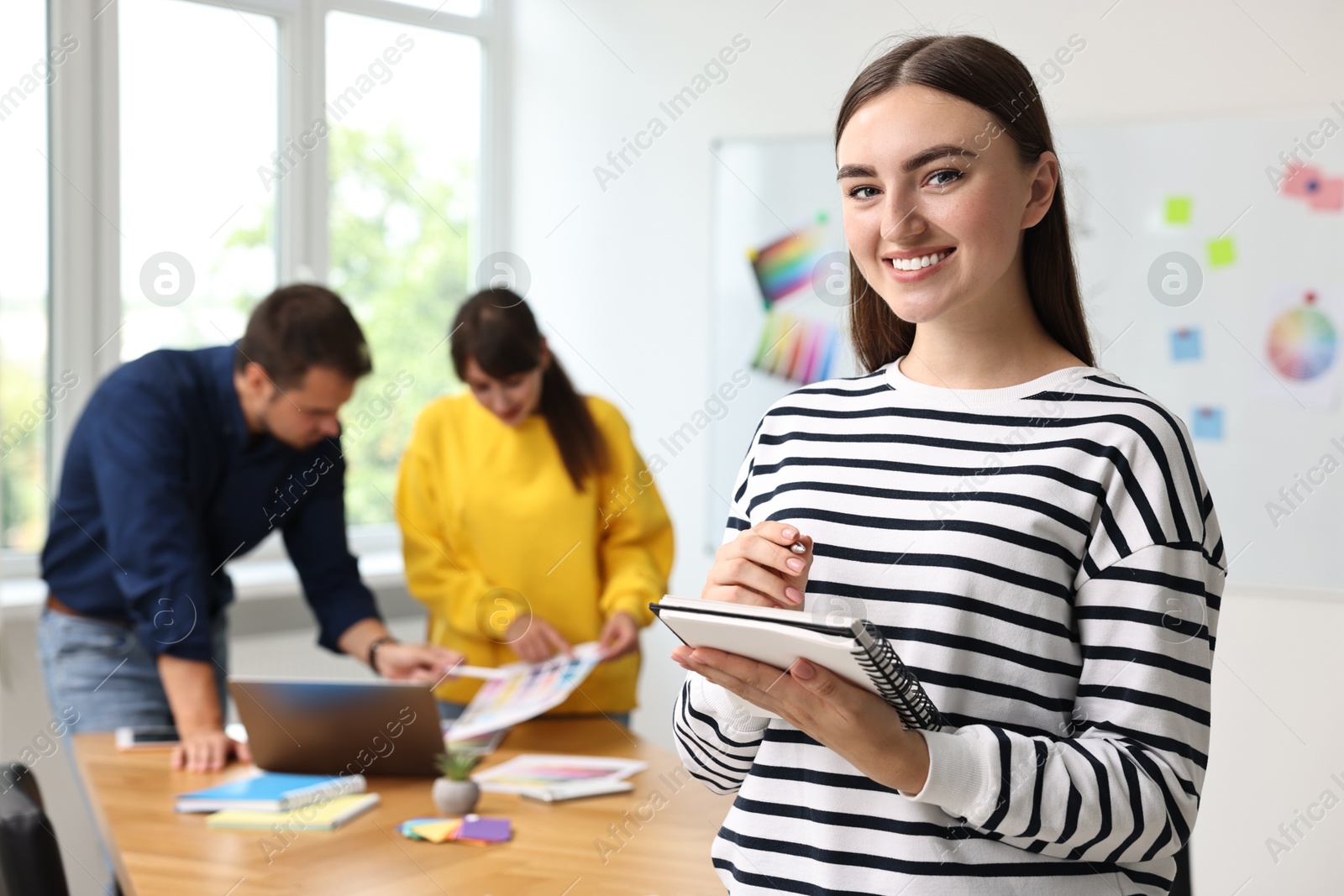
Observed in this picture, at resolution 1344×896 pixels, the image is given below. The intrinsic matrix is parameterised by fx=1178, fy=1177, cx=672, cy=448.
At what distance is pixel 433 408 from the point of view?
285 cm

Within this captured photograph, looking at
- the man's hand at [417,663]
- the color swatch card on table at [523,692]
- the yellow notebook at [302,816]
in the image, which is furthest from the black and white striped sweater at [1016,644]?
the man's hand at [417,663]

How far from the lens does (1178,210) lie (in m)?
3.28

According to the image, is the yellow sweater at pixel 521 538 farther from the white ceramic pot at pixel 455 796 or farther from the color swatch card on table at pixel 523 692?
the white ceramic pot at pixel 455 796

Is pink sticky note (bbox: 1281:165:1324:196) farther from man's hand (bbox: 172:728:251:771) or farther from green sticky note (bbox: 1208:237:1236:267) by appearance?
man's hand (bbox: 172:728:251:771)

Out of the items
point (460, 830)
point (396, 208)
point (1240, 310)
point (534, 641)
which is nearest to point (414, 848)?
point (460, 830)

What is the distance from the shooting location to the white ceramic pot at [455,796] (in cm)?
188

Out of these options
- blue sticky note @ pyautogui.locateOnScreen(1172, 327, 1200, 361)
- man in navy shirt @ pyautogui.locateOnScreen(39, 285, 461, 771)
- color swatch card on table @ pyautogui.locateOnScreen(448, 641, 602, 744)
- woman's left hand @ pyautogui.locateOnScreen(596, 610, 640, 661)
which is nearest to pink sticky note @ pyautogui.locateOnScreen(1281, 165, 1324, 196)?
blue sticky note @ pyautogui.locateOnScreen(1172, 327, 1200, 361)

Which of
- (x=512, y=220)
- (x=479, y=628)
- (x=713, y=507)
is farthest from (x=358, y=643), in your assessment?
(x=512, y=220)

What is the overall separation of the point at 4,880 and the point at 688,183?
3.16 metres

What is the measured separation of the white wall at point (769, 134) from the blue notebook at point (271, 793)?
2194 millimetres

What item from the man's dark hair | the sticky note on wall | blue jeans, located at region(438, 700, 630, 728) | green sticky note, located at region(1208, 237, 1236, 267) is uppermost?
the sticky note on wall

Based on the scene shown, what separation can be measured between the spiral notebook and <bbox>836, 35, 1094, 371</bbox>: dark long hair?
385 mm

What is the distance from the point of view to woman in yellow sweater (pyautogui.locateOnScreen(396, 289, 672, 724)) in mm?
2619

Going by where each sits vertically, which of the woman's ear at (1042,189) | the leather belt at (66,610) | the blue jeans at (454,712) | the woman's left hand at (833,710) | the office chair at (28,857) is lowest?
the blue jeans at (454,712)
